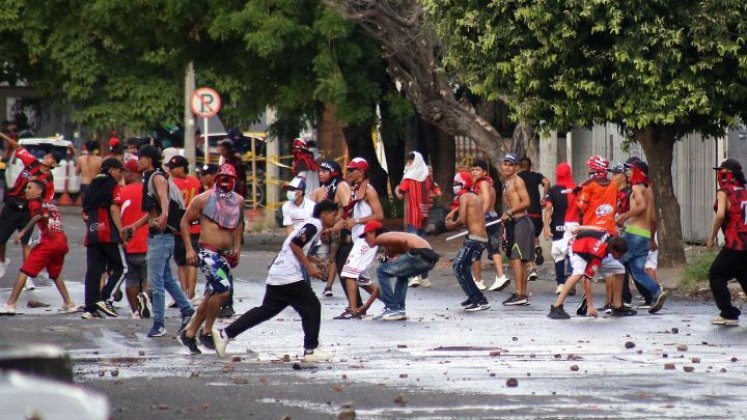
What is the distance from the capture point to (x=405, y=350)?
13516 mm

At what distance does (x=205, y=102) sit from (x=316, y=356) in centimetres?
2132

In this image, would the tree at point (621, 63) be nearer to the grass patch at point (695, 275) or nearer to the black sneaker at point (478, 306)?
the grass patch at point (695, 275)

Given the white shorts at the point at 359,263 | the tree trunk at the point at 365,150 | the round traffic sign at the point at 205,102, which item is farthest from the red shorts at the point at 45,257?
the round traffic sign at the point at 205,102

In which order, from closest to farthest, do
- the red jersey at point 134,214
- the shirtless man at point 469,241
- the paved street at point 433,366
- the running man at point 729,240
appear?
the paved street at point 433,366
the running man at point 729,240
the red jersey at point 134,214
the shirtless man at point 469,241

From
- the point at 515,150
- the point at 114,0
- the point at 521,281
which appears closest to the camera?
the point at 521,281

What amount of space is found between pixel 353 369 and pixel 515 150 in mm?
13804

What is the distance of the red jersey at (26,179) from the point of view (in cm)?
1762

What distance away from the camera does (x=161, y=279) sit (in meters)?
14.6

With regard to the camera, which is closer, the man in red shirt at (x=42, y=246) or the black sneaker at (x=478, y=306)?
the man in red shirt at (x=42, y=246)

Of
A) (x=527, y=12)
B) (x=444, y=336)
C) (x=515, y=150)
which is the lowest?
(x=444, y=336)

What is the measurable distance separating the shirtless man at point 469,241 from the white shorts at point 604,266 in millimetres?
1153

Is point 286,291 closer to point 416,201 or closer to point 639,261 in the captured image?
point 639,261

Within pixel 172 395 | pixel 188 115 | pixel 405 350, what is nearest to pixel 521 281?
pixel 405 350

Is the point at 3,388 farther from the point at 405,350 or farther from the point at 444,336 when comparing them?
the point at 444,336
